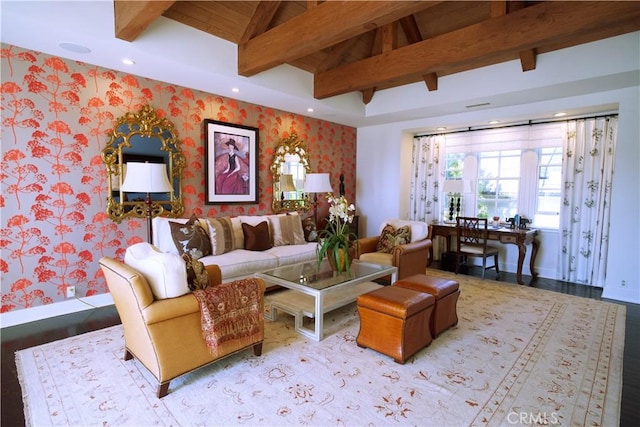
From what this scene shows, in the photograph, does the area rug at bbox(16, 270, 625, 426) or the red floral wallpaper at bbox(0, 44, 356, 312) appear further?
the red floral wallpaper at bbox(0, 44, 356, 312)

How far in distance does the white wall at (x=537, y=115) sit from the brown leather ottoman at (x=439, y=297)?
2.62 m

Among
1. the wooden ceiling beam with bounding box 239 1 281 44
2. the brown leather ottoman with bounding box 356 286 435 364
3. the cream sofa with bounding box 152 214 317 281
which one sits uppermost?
the wooden ceiling beam with bounding box 239 1 281 44

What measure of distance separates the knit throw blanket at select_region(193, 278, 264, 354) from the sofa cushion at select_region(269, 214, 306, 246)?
2.21 metres

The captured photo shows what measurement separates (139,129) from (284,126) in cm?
228

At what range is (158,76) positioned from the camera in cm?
381

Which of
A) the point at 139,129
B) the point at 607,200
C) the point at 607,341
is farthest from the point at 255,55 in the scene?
the point at 607,200

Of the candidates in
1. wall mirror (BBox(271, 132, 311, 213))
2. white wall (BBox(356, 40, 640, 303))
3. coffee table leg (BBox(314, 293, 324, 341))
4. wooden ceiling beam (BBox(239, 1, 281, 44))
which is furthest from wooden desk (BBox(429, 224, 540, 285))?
wooden ceiling beam (BBox(239, 1, 281, 44))

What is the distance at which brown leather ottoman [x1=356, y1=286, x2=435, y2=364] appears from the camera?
8.07 ft

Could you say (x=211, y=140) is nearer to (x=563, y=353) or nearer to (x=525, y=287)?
(x=563, y=353)

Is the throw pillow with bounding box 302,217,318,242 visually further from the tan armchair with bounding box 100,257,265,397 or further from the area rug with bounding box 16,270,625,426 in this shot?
the tan armchair with bounding box 100,257,265,397

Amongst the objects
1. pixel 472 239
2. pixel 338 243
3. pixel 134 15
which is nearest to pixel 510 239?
pixel 472 239

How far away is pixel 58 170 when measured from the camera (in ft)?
10.8

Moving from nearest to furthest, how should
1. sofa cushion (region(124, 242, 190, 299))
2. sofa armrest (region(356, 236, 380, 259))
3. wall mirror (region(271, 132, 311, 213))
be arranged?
1. sofa cushion (region(124, 242, 190, 299))
2. sofa armrest (region(356, 236, 380, 259))
3. wall mirror (region(271, 132, 311, 213))

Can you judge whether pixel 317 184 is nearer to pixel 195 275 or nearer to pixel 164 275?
pixel 195 275
